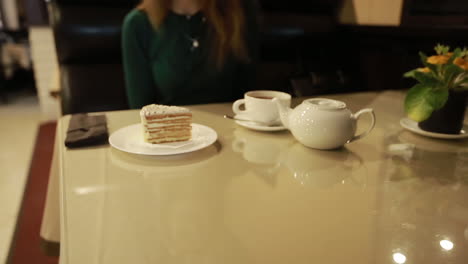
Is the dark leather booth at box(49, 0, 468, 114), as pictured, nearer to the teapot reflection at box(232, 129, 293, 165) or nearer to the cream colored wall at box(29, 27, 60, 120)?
the teapot reflection at box(232, 129, 293, 165)

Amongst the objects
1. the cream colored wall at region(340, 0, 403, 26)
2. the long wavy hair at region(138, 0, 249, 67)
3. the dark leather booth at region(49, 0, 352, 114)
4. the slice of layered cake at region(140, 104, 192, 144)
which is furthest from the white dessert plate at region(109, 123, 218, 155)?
the cream colored wall at region(340, 0, 403, 26)

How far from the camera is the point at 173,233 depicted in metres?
0.46

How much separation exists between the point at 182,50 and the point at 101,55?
17.5 inches

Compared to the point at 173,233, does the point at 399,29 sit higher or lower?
higher

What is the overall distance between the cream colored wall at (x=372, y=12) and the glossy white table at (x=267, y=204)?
839mm

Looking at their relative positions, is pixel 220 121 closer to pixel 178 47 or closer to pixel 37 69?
pixel 178 47

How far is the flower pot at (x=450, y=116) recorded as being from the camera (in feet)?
2.63

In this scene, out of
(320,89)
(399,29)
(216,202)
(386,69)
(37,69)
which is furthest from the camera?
(37,69)

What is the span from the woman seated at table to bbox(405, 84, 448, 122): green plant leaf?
0.77 metres

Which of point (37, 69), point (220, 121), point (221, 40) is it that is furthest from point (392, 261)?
point (37, 69)

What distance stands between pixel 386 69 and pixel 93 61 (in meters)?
1.37

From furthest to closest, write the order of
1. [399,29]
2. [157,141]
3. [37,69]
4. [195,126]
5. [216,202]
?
1. [37,69]
2. [399,29]
3. [195,126]
4. [157,141]
5. [216,202]

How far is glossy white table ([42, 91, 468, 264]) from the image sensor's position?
1.40ft

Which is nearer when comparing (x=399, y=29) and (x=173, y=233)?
(x=173, y=233)
